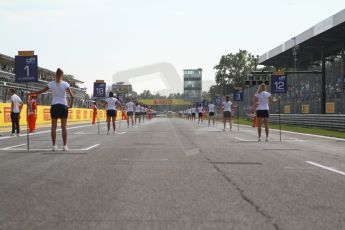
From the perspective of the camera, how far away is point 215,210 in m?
4.68

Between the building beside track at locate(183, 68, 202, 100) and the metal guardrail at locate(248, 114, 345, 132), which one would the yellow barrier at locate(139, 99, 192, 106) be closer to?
the building beside track at locate(183, 68, 202, 100)

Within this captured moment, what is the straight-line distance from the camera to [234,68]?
379 feet

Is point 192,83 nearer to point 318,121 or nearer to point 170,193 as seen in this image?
point 318,121

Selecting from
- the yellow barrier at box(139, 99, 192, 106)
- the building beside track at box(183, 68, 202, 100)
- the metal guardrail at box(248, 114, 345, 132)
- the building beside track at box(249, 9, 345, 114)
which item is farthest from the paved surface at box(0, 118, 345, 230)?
the building beside track at box(183, 68, 202, 100)

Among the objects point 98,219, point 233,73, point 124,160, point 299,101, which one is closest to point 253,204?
point 98,219

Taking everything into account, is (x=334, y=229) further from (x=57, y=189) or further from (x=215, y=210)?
(x=57, y=189)

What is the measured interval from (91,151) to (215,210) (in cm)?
652

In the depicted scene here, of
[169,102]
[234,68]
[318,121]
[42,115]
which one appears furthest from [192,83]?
[318,121]

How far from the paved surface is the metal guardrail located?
49.3ft

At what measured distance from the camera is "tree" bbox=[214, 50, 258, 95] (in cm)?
11494

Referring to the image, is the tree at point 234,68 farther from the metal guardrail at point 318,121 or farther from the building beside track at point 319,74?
the metal guardrail at point 318,121

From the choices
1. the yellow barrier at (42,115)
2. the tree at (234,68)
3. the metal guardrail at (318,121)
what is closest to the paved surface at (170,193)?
the metal guardrail at (318,121)

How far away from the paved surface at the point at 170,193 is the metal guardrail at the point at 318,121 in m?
15.0

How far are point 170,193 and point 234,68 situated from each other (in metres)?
111
